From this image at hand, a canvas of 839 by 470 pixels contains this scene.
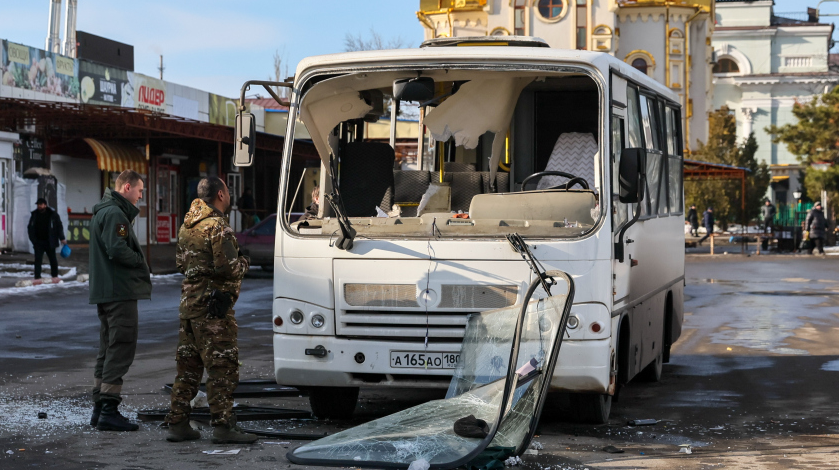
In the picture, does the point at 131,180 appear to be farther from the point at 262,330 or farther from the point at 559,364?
the point at 262,330

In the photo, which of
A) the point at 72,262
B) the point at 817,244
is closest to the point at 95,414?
the point at 72,262

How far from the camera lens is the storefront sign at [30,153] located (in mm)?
28922

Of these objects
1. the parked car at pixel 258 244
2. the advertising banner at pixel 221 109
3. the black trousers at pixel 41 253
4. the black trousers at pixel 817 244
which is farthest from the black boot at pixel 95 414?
the black trousers at pixel 817 244

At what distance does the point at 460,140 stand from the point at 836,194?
4154cm

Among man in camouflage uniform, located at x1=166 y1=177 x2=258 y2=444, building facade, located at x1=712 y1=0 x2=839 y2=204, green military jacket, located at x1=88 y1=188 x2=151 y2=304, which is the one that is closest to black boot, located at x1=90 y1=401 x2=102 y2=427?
green military jacket, located at x1=88 y1=188 x2=151 y2=304

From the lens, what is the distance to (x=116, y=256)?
25.4ft

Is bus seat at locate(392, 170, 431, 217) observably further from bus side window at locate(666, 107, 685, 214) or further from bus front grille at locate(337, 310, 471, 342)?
bus side window at locate(666, 107, 685, 214)

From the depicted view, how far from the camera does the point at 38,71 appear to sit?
97.9 feet

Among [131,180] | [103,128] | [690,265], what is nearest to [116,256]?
[131,180]

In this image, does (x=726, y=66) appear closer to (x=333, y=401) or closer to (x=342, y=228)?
(x=333, y=401)

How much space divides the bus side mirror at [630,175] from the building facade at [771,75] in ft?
231

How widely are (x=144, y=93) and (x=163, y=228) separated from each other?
4303mm

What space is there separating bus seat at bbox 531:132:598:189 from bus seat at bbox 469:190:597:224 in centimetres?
47

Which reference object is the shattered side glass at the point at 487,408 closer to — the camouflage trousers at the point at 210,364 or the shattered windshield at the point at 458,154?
the camouflage trousers at the point at 210,364
